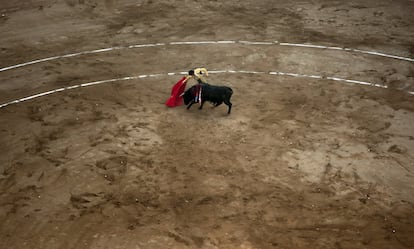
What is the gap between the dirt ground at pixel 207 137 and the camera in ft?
26.7

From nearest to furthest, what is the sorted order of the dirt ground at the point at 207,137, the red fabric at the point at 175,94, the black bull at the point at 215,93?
the dirt ground at the point at 207,137 < the black bull at the point at 215,93 < the red fabric at the point at 175,94

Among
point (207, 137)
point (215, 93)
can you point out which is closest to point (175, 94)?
point (215, 93)

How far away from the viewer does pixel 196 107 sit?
456 inches

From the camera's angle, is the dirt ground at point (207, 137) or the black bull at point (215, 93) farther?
→ the black bull at point (215, 93)

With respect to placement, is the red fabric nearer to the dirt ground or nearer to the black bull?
the dirt ground

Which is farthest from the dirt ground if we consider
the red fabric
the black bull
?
the black bull

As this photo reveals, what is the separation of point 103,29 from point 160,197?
832cm

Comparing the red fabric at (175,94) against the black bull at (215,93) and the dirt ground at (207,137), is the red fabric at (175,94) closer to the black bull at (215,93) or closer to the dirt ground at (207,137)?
the dirt ground at (207,137)

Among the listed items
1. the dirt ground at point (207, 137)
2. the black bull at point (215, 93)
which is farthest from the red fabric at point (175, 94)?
the black bull at point (215, 93)

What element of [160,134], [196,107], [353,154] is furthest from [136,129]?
[353,154]

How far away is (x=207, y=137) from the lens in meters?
10.5

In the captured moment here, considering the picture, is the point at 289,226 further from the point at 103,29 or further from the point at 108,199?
the point at 103,29

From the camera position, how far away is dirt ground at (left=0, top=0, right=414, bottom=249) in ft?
26.7

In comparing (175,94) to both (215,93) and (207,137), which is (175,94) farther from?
(207,137)
